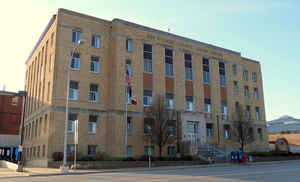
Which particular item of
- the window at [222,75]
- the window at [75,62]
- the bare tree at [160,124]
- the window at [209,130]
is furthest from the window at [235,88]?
the window at [75,62]

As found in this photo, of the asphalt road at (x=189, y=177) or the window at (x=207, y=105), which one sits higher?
the window at (x=207, y=105)

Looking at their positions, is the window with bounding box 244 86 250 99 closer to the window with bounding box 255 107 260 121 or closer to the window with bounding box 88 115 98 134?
the window with bounding box 255 107 260 121

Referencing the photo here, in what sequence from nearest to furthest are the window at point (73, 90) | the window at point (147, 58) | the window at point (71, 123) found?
the window at point (71, 123) < the window at point (73, 90) < the window at point (147, 58)

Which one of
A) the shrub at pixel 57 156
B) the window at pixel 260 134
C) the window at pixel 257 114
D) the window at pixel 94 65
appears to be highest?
the window at pixel 94 65

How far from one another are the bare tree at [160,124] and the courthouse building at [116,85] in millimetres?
2068

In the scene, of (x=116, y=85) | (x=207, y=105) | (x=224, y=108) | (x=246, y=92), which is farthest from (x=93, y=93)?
(x=246, y=92)

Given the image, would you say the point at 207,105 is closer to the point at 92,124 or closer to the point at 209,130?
the point at 209,130

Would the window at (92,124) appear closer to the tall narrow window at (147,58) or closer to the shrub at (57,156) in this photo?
the shrub at (57,156)

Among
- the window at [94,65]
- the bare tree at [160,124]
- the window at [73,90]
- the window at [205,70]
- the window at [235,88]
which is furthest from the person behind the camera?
the window at [235,88]

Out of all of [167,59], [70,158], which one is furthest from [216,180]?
[167,59]

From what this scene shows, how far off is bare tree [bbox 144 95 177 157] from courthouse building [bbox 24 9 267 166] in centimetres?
207

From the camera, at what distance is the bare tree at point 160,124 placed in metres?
35.3

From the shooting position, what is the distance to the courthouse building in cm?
3553

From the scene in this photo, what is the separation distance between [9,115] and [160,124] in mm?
45417
